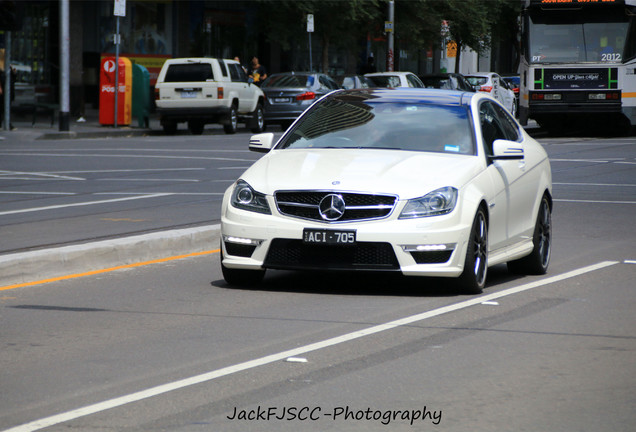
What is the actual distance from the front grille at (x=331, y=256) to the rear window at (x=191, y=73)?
2484 cm

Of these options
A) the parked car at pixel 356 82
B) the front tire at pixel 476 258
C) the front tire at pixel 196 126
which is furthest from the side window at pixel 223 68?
the front tire at pixel 476 258

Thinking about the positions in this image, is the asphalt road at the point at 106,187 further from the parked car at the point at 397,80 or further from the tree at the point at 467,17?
the tree at the point at 467,17

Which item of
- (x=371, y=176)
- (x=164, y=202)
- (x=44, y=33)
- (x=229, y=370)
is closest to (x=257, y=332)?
(x=229, y=370)

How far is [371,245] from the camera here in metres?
8.62

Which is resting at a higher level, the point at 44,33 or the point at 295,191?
the point at 44,33

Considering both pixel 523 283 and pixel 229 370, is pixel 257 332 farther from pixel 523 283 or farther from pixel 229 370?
pixel 523 283

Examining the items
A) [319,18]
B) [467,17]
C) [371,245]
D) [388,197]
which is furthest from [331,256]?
[467,17]

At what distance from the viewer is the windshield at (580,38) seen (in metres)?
30.3

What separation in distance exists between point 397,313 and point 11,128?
2467 cm

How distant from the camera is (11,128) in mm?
31250

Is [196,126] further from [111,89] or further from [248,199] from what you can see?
[248,199]

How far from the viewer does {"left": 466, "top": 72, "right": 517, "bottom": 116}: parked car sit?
4344 centimetres

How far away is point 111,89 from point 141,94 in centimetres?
113

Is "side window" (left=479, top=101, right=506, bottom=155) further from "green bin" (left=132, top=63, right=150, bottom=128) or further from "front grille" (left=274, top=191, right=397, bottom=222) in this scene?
"green bin" (left=132, top=63, right=150, bottom=128)
